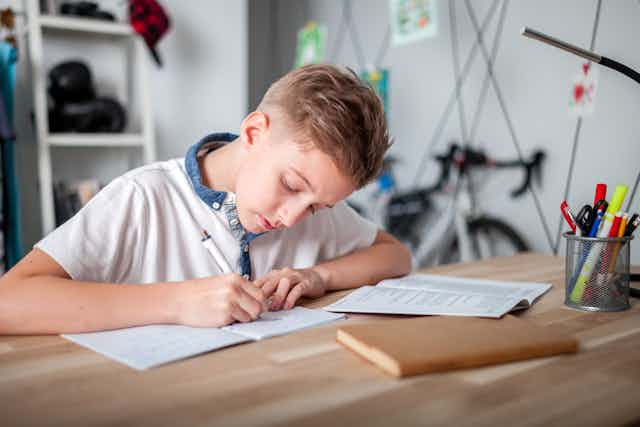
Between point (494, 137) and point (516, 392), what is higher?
point (494, 137)

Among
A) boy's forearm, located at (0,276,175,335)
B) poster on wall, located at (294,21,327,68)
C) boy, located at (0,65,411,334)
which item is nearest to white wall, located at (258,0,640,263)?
poster on wall, located at (294,21,327,68)

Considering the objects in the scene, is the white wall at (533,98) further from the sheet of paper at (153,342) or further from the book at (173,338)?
the sheet of paper at (153,342)

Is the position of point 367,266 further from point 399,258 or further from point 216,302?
point 216,302

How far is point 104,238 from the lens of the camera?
0.84 metres

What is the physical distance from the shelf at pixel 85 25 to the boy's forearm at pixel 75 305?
1.47m

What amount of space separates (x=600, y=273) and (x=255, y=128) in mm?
574

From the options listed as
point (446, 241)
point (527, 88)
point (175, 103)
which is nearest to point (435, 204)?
point (446, 241)

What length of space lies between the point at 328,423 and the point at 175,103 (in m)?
2.09

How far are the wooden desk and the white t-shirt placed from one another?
0.18 m

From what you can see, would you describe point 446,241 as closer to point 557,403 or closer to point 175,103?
point 175,103

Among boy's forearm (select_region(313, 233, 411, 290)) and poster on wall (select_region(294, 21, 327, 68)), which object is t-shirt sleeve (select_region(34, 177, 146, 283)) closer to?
boy's forearm (select_region(313, 233, 411, 290))

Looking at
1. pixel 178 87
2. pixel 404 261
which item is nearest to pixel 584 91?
pixel 404 261

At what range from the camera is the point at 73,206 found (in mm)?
2008

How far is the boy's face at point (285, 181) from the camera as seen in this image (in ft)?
2.70
